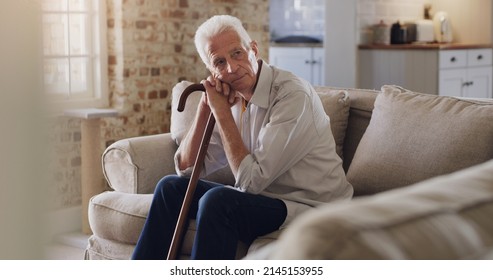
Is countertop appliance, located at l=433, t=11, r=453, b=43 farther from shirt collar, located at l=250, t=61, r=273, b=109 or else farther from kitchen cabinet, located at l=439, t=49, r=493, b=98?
shirt collar, located at l=250, t=61, r=273, b=109

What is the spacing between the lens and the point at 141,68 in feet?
15.7

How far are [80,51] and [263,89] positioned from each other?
2075mm

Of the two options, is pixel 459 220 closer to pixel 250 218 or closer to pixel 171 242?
pixel 250 218

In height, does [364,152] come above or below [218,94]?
below

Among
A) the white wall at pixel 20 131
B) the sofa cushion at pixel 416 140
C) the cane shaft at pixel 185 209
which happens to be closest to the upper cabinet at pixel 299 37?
the sofa cushion at pixel 416 140

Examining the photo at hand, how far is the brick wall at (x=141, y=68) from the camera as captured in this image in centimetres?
466

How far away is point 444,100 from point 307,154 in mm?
553

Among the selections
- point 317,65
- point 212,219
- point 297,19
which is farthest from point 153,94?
point 297,19

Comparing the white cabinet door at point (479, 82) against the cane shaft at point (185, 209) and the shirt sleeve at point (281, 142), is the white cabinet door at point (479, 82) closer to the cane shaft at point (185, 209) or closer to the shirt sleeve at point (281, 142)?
the shirt sleeve at point (281, 142)

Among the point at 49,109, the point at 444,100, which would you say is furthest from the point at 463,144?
the point at 49,109

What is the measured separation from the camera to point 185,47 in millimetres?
5027

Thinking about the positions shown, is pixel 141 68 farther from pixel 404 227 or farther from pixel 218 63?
pixel 404 227

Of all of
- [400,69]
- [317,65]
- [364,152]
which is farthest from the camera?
[317,65]

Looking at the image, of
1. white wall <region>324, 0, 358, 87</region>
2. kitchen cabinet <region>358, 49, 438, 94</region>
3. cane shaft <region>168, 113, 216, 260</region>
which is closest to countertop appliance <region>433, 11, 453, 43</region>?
kitchen cabinet <region>358, 49, 438, 94</region>
